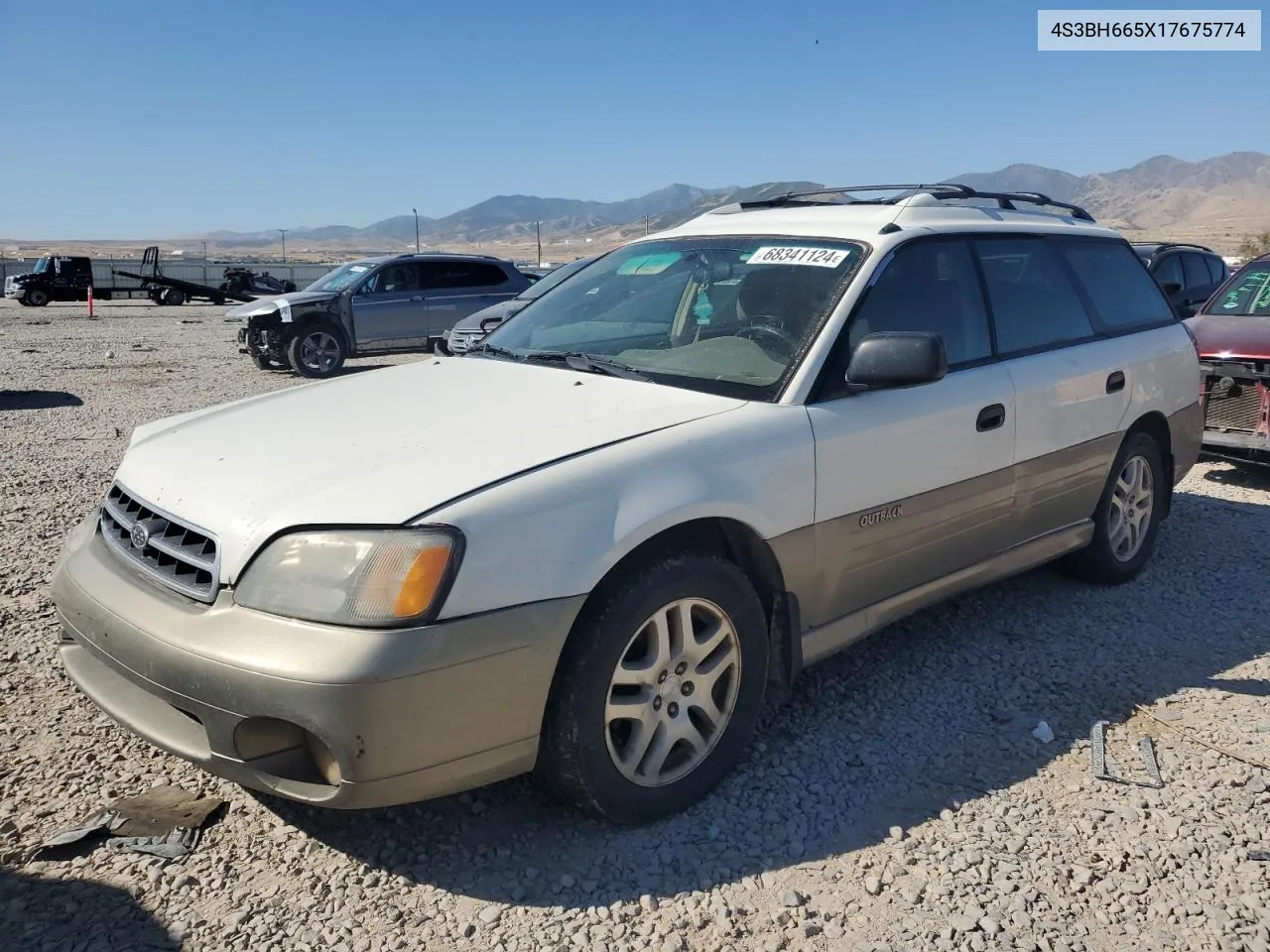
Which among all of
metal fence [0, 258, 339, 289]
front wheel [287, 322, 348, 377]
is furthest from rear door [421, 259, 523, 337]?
metal fence [0, 258, 339, 289]

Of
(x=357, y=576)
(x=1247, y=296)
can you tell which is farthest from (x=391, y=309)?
(x=357, y=576)

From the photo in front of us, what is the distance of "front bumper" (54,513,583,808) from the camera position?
7.50 feet

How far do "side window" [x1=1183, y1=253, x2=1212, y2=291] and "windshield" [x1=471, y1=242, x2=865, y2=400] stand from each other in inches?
423

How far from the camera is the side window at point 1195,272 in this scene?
1243 cm

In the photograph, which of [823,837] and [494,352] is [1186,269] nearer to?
[494,352]

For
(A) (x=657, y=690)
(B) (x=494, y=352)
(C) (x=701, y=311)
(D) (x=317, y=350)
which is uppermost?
(C) (x=701, y=311)

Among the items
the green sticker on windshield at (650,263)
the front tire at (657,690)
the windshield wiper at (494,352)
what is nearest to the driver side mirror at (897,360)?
the front tire at (657,690)

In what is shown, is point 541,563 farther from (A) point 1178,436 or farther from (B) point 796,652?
(A) point 1178,436

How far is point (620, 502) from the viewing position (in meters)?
2.64

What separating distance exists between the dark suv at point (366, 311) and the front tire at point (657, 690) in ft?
40.2

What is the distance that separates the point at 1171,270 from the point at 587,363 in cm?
1118

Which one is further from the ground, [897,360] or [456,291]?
[456,291]

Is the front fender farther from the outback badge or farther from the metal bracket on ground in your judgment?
the metal bracket on ground

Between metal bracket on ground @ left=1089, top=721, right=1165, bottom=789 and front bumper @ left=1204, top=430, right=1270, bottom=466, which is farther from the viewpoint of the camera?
front bumper @ left=1204, top=430, right=1270, bottom=466
